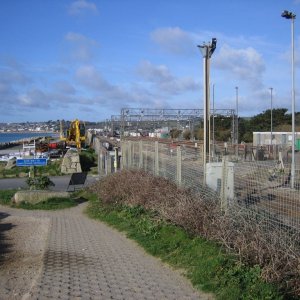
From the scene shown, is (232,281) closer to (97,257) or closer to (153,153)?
(97,257)

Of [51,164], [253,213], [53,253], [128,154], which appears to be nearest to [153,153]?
[128,154]

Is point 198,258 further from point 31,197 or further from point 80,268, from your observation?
point 31,197

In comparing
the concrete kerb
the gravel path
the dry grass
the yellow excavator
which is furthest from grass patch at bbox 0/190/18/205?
the yellow excavator

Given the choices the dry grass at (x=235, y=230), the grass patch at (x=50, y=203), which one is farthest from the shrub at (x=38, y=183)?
the dry grass at (x=235, y=230)

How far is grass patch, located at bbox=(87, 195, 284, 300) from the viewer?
564 centimetres

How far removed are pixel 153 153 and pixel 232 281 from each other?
992cm

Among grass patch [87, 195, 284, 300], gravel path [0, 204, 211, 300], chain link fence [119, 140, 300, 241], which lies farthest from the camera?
chain link fence [119, 140, 300, 241]

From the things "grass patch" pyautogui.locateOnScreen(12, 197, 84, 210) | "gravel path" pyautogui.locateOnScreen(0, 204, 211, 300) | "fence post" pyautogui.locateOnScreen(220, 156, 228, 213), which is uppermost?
"fence post" pyautogui.locateOnScreen(220, 156, 228, 213)

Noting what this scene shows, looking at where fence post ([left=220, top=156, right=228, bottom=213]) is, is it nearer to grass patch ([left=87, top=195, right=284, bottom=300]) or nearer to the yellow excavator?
grass patch ([left=87, top=195, right=284, bottom=300])

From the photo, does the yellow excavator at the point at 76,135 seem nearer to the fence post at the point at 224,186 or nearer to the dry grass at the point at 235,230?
the dry grass at the point at 235,230

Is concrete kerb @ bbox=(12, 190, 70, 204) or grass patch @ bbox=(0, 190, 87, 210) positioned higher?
concrete kerb @ bbox=(12, 190, 70, 204)

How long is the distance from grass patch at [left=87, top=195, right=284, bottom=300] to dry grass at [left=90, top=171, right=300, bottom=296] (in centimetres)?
14

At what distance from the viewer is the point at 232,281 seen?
589 centimetres

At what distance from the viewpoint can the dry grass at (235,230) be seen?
18.7ft
